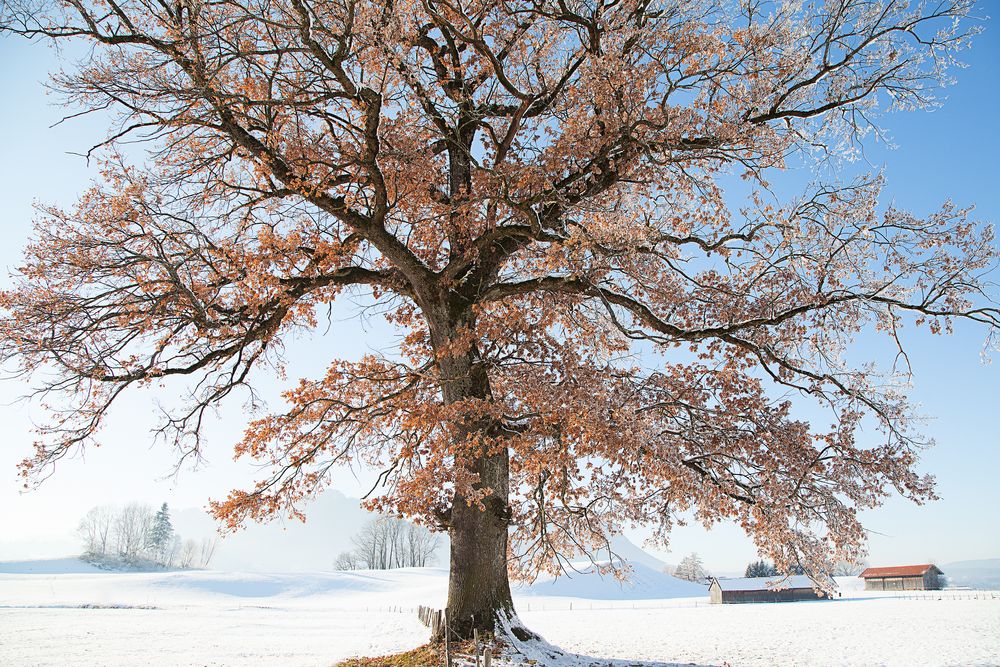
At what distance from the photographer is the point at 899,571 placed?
57.8 m

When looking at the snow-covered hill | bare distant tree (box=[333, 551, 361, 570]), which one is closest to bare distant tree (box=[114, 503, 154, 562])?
bare distant tree (box=[333, 551, 361, 570])

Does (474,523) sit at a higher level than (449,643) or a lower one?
higher

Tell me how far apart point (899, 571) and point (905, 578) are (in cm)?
149

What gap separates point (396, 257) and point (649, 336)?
5.13 metres

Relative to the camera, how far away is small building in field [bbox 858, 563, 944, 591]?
54844 mm

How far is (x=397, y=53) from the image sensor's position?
936 centimetres

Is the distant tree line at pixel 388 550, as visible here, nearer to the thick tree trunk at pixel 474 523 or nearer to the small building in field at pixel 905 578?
the small building in field at pixel 905 578

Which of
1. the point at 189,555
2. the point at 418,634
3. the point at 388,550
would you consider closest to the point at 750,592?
the point at 418,634

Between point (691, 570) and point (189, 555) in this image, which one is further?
point (189, 555)

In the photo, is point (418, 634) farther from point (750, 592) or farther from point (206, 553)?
point (206, 553)

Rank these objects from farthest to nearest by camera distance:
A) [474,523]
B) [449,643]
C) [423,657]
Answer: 1. [474,523]
2. [423,657]
3. [449,643]

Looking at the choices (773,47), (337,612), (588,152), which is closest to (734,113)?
(773,47)

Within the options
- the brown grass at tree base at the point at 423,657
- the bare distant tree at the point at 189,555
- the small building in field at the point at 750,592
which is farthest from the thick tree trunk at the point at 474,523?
the bare distant tree at the point at 189,555

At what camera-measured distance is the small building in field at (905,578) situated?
54.8 meters
